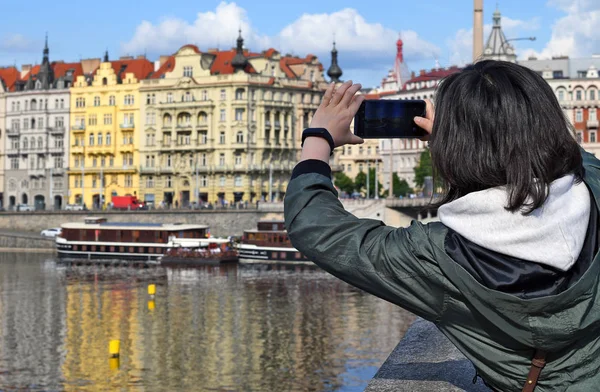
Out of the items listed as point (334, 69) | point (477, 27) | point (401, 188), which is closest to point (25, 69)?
point (334, 69)

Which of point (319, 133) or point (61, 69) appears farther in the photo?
point (61, 69)

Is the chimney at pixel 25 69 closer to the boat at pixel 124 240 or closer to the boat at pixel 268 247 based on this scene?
the boat at pixel 124 240

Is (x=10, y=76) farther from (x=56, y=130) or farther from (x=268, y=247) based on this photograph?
(x=268, y=247)

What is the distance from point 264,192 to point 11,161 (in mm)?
23725

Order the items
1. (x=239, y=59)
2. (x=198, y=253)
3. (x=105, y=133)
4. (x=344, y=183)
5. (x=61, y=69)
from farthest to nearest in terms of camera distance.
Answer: (x=61, y=69), (x=344, y=183), (x=105, y=133), (x=239, y=59), (x=198, y=253)

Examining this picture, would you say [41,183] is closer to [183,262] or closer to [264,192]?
[264,192]

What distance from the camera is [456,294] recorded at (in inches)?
93.7

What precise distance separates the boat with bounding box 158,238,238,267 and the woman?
54.8 meters

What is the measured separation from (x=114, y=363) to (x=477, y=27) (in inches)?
559

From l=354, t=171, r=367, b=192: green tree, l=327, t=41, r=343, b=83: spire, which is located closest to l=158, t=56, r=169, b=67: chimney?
l=327, t=41, r=343, b=83: spire

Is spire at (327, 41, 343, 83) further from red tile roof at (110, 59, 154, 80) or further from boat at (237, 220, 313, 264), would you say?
boat at (237, 220, 313, 264)

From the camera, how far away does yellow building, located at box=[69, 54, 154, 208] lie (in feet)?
285

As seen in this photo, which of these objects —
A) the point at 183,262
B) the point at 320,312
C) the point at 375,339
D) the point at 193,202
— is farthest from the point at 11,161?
the point at 375,339

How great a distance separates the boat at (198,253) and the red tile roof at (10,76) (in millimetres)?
40156
